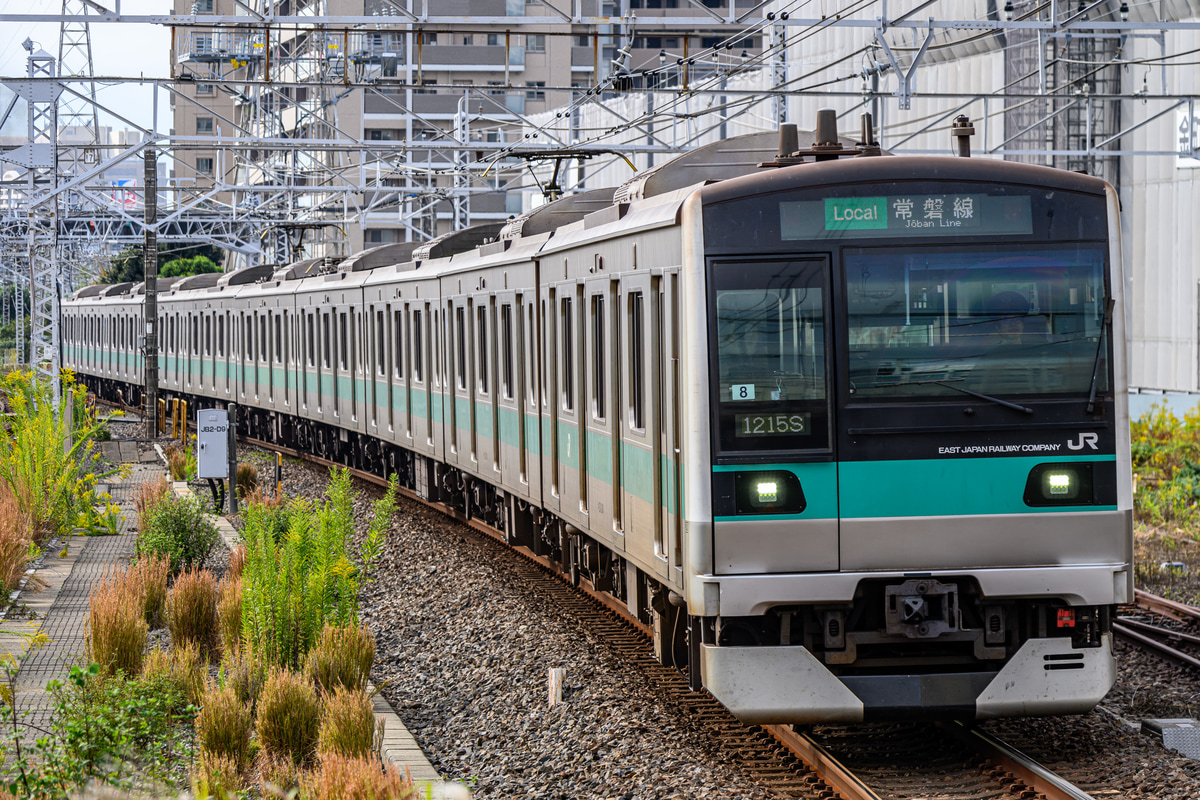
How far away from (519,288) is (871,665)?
5817 mm

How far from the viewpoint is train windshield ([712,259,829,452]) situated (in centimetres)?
677

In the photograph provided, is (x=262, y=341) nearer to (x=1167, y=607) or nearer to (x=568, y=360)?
(x=568, y=360)

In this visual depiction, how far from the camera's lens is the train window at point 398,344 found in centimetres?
1805

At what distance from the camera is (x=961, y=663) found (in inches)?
271

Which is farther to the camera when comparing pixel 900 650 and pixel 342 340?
pixel 342 340

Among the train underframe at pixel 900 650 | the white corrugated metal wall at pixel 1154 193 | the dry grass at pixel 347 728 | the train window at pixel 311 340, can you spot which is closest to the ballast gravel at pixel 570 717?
the train underframe at pixel 900 650

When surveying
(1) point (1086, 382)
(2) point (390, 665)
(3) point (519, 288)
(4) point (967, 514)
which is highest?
(3) point (519, 288)

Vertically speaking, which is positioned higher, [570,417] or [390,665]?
[570,417]

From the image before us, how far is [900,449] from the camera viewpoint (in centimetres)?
678

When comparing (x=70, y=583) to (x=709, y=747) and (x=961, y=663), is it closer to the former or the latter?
(x=709, y=747)

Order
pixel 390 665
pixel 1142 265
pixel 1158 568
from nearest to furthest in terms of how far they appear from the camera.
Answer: pixel 390 665 → pixel 1158 568 → pixel 1142 265

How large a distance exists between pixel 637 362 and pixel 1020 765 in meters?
2.93

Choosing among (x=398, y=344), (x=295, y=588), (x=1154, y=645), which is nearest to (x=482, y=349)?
(x=398, y=344)

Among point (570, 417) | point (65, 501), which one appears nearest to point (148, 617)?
point (570, 417)
